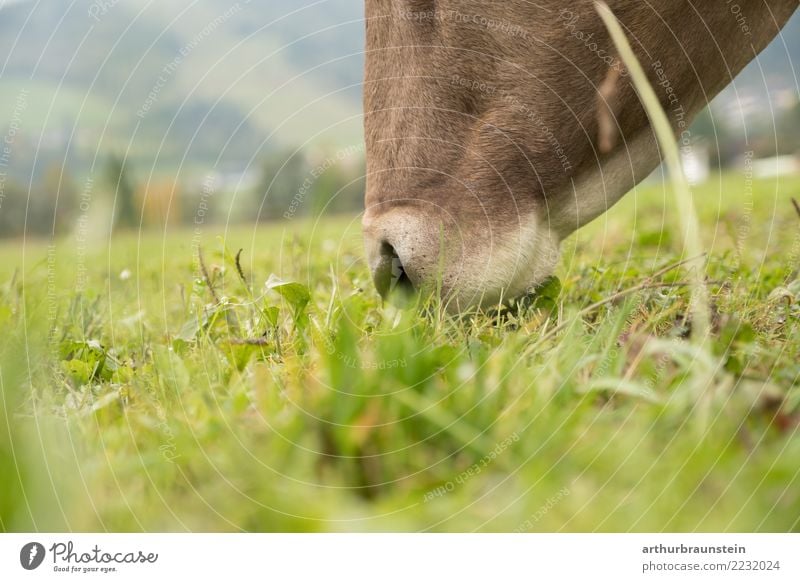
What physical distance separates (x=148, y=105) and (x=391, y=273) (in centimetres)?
Result: 75

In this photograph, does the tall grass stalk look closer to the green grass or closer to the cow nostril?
the green grass

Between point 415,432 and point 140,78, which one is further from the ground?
point 140,78

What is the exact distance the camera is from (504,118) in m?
2.10

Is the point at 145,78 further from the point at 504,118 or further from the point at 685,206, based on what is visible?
the point at 685,206

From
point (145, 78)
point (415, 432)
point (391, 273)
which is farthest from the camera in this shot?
point (391, 273)

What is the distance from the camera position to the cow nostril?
2.05 m

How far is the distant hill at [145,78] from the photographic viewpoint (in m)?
1.87

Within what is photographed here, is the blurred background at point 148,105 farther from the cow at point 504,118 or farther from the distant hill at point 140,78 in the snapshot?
the cow at point 504,118

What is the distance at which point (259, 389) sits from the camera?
1.40m

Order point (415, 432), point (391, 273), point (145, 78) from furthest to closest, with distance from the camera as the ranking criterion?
point (391, 273) → point (145, 78) → point (415, 432)

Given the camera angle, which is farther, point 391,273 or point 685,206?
point 391,273

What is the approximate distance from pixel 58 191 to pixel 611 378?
1392mm

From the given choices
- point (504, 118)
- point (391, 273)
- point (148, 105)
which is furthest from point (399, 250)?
point (148, 105)
